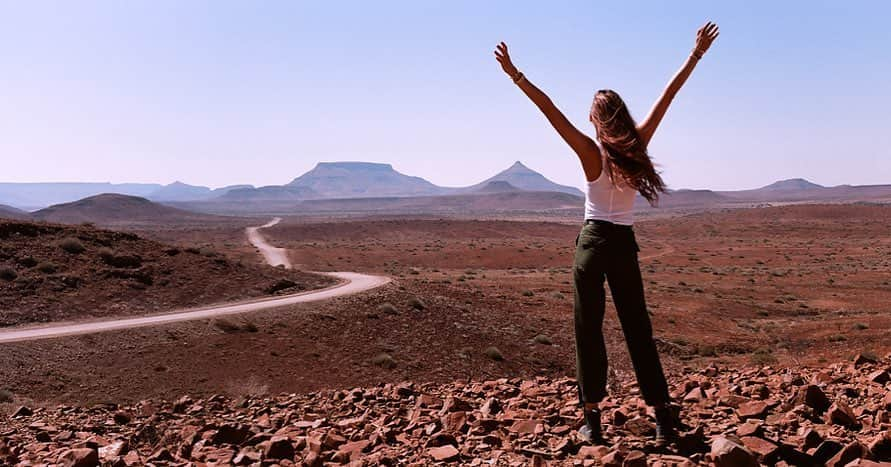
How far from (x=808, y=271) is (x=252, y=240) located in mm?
67701

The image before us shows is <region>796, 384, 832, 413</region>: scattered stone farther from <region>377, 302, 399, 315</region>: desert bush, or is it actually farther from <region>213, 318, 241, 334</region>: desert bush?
<region>377, 302, 399, 315</region>: desert bush

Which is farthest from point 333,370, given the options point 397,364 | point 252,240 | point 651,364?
point 252,240

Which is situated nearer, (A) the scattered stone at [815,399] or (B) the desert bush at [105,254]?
(A) the scattered stone at [815,399]

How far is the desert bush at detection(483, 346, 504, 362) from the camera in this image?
2005cm

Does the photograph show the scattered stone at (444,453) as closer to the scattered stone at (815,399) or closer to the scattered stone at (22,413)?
the scattered stone at (815,399)

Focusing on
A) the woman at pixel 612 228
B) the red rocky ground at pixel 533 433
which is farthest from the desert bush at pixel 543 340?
the woman at pixel 612 228

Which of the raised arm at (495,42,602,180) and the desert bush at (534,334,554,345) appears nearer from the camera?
the raised arm at (495,42,602,180)

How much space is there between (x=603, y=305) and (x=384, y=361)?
564 inches

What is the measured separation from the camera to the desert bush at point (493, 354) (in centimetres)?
2005

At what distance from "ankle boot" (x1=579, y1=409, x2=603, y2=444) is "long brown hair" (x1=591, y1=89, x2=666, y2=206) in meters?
1.65

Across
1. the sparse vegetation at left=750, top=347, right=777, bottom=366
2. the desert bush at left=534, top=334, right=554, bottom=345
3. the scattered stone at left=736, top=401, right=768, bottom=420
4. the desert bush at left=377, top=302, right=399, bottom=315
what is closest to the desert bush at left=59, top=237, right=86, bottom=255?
the desert bush at left=377, top=302, right=399, bottom=315

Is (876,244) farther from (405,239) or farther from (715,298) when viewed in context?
(405,239)

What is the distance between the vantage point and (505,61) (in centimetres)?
484

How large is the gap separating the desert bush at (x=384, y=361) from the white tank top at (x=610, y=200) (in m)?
14.3
